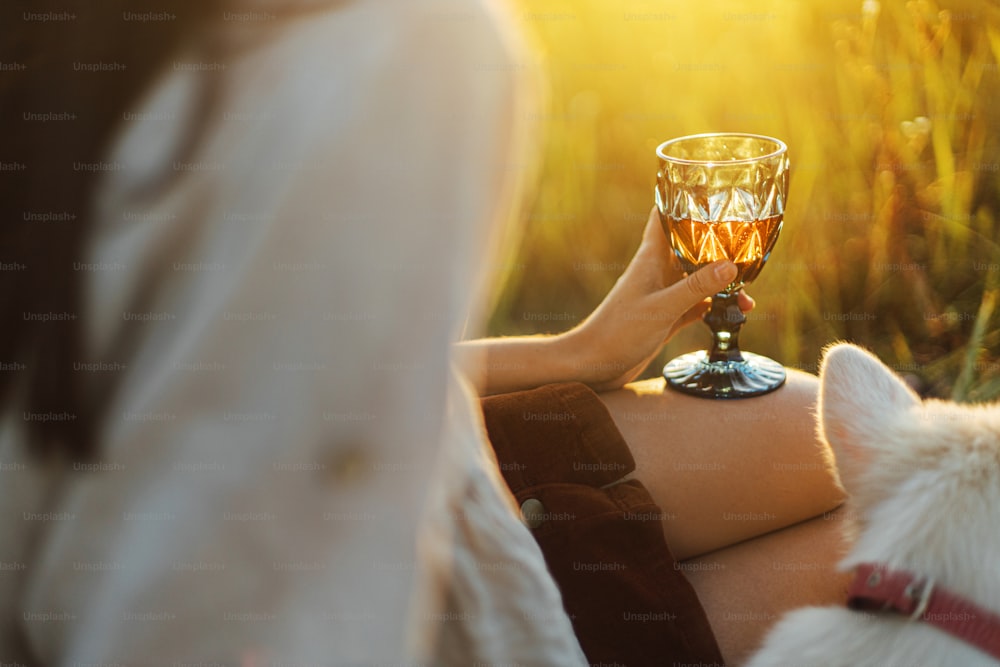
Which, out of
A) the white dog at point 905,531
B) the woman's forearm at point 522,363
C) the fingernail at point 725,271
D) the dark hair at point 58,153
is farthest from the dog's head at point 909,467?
the dark hair at point 58,153

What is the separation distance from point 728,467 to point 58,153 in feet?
3.17

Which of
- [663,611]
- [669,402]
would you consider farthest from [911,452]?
[669,402]

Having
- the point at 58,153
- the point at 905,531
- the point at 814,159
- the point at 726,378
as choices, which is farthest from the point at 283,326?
the point at 814,159

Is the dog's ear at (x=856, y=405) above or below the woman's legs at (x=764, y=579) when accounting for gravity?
above

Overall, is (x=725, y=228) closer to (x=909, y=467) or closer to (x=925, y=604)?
(x=909, y=467)

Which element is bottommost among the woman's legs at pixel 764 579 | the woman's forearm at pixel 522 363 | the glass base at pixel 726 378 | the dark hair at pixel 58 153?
the woman's legs at pixel 764 579

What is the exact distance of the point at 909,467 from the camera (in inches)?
37.3

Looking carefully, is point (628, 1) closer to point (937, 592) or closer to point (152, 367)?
point (937, 592)

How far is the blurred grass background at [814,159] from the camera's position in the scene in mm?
2391

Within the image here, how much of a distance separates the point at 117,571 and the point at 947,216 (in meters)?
2.29

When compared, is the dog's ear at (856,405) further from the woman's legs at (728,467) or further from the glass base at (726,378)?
the glass base at (726,378)

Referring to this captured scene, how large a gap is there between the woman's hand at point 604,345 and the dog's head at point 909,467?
43cm

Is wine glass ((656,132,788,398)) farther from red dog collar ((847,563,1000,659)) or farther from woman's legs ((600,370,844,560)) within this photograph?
red dog collar ((847,563,1000,659))

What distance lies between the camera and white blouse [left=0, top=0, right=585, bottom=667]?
587mm
